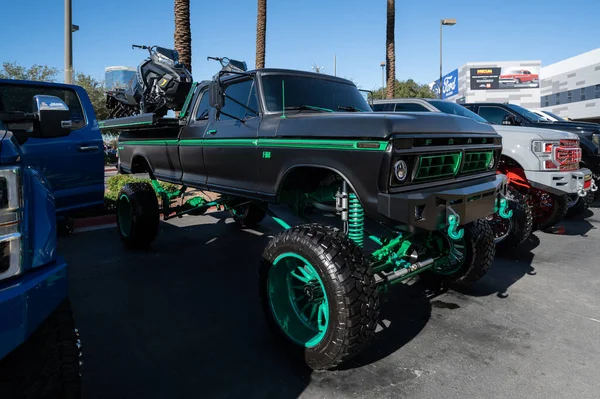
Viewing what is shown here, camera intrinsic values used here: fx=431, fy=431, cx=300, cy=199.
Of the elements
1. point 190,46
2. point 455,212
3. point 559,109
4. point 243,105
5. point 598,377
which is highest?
point 559,109

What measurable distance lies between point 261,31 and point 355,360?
1355 cm

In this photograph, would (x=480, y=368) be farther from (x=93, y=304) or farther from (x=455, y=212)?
(x=93, y=304)

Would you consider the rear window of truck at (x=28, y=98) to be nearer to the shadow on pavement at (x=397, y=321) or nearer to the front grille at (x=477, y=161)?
the shadow on pavement at (x=397, y=321)

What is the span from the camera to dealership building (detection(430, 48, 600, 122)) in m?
41.3

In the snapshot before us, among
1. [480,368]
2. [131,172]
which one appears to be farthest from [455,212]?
[131,172]

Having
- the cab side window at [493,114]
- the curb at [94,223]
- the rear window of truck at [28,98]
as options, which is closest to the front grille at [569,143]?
the cab side window at [493,114]

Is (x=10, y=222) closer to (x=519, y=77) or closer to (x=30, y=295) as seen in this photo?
(x=30, y=295)

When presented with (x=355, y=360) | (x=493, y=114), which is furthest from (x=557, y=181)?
(x=355, y=360)

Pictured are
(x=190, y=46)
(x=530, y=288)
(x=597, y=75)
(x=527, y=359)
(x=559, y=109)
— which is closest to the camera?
(x=527, y=359)

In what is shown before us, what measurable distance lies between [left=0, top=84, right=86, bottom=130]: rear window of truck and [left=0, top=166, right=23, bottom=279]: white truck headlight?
3374mm

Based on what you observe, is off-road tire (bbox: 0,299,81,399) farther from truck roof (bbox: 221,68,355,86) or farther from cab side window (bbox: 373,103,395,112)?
cab side window (bbox: 373,103,395,112)

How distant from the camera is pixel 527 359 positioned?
313 centimetres

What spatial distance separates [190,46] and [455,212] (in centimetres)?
970

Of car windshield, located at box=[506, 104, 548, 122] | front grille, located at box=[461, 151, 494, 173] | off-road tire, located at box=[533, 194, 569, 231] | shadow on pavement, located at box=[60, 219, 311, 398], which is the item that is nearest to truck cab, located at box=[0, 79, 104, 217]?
shadow on pavement, located at box=[60, 219, 311, 398]
